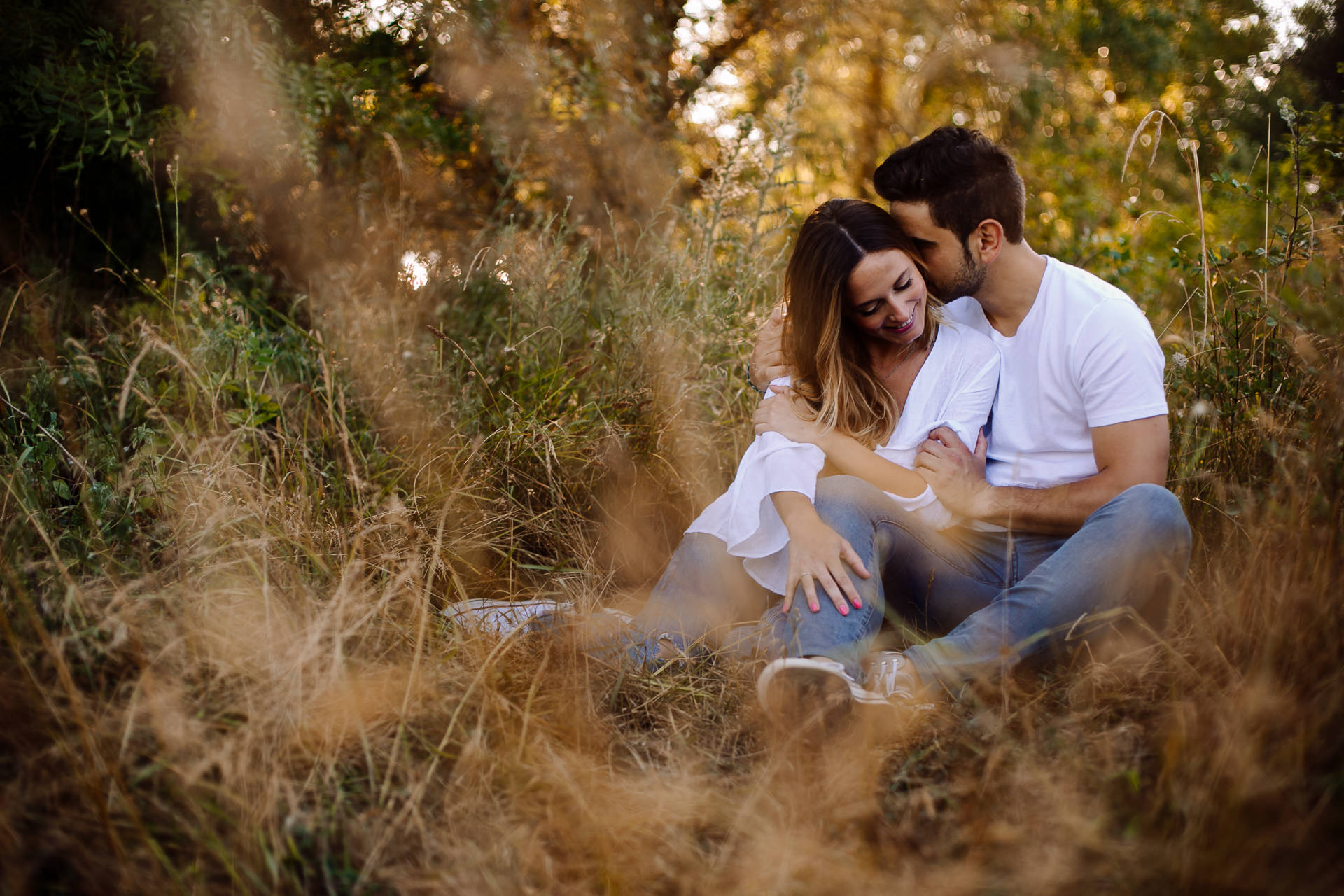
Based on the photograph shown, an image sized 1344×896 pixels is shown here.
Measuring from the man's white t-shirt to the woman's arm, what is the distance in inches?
10.3

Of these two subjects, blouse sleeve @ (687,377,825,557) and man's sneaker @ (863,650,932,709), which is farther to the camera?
blouse sleeve @ (687,377,825,557)

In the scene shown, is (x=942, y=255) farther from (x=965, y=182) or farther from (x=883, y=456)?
(x=883, y=456)

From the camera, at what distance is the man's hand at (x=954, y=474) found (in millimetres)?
2057

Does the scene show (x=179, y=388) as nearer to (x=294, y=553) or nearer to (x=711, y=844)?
(x=294, y=553)

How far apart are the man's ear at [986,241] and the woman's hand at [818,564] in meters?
0.83

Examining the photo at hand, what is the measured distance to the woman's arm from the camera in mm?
2082

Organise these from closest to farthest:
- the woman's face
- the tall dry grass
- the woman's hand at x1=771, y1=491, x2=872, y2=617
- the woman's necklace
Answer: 1. the tall dry grass
2. the woman's hand at x1=771, y1=491, x2=872, y2=617
3. the woman's face
4. the woman's necklace

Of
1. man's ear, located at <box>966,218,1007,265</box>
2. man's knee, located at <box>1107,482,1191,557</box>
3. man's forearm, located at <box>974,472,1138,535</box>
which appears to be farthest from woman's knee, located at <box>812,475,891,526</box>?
man's ear, located at <box>966,218,1007,265</box>

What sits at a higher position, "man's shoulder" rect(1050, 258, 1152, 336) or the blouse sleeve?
"man's shoulder" rect(1050, 258, 1152, 336)

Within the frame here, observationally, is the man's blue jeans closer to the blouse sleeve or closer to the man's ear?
the blouse sleeve

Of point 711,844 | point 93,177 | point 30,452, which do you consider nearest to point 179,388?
point 30,452

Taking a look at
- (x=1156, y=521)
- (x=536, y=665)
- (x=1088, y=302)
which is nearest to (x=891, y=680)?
(x=1156, y=521)

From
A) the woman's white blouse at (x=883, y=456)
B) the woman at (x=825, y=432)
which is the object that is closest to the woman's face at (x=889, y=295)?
the woman at (x=825, y=432)

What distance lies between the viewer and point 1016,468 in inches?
80.9
